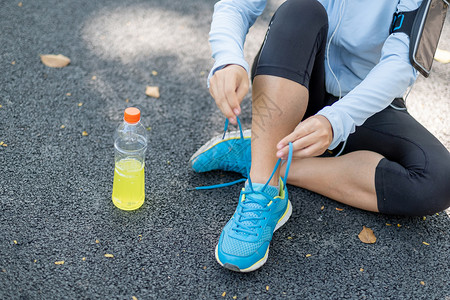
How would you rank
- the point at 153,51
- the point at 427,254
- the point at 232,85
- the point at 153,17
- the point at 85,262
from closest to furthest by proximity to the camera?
the point at 232,85, the point at 85,262, the point at 427,254, the point at 153,51, the point at 153,17

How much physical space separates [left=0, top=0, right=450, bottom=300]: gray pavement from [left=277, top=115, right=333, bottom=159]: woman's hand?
45 cm

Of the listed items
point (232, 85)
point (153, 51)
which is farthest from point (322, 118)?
point (153, 51)

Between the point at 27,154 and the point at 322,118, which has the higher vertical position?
the point at 322,118

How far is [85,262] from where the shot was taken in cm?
156

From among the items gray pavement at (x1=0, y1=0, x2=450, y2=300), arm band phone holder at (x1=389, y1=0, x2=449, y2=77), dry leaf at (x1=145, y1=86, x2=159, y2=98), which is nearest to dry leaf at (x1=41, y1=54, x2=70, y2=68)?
gray pavement at (x1=0, y1=0, x2=450, y2=300)

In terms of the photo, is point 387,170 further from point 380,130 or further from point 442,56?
point 442,56

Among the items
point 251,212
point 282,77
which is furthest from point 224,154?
point 282,77

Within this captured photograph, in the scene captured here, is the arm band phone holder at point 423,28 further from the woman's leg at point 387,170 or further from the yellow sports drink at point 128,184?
the yellow sports drink at point 128,184

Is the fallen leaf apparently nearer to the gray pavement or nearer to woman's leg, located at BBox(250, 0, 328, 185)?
the gray pavement

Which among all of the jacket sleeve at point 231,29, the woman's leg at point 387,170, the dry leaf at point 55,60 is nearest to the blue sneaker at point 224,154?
the woman's leg at point 387,170

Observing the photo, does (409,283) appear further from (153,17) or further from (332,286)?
(153,17)

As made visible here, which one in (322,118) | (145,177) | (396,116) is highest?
(322,118)

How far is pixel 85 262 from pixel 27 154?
0.62 meters

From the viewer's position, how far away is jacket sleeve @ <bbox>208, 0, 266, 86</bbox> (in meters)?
1.55
